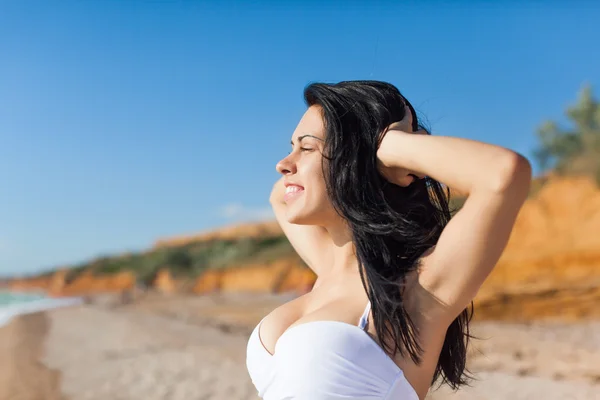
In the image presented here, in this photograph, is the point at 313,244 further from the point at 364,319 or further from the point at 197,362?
the point at 197,362

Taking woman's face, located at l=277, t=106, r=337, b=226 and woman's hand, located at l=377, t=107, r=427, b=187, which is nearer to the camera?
woman's hand, located at l=377, t=107, r=427, b=187

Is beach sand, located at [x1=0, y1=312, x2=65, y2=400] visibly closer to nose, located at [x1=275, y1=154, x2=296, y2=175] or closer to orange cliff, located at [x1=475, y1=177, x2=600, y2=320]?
nose, located at [x1=275, y1=154, x2=296, y2=175]

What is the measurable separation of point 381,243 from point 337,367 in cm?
35

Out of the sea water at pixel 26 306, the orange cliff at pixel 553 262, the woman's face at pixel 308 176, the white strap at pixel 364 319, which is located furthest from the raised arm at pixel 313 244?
the sea water at pixel 26 306

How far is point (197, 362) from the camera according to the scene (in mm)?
8695

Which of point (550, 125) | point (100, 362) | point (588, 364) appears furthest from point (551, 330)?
point (550, 125)

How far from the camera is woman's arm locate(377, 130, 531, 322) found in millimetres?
1565

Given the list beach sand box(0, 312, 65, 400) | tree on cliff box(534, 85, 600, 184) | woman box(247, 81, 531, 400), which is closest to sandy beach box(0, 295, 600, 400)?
beach sand box(0, 312, 65, 400)

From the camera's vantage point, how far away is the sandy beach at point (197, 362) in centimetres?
571

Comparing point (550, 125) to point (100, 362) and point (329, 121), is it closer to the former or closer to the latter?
point (100, 362)

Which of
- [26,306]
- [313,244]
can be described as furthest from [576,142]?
[26,306]

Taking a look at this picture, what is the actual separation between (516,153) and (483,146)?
8 cm

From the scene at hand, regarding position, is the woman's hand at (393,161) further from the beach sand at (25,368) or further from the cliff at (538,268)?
the cliff at (538,268)

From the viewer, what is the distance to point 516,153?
5.11 ft
